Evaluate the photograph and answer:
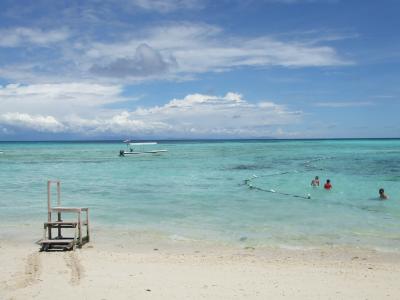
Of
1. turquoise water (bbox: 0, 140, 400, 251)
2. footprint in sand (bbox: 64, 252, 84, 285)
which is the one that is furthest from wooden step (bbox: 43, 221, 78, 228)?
turquoise water (bbox: 0, 140, 400, 251)

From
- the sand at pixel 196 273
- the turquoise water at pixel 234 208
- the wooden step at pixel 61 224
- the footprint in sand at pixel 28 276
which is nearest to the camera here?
the sand at pixel 196 273

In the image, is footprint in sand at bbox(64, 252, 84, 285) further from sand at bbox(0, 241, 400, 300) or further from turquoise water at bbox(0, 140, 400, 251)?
turquoise water at bbox(0, 140, 400, 251)

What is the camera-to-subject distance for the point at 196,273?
1143cm

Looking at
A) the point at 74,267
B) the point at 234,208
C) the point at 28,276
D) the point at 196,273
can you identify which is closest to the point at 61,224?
the point at 74,267

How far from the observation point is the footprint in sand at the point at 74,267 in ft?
35.4

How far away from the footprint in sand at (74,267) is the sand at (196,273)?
0.02 metres

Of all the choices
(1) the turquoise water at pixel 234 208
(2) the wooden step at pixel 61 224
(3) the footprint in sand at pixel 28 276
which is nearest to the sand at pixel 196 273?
(3) the footprint in sand at pixel 28 276

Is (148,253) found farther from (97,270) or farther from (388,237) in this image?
(388,237)

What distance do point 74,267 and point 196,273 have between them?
3.37 meters

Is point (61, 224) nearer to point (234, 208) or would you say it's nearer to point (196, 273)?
point (196, 273)

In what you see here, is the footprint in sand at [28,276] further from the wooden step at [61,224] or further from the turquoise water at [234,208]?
the turquoise water at [234,208]

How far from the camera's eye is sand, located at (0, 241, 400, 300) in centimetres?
986

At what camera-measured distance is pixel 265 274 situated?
1130 centimetres

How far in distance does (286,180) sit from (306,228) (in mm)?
18777
